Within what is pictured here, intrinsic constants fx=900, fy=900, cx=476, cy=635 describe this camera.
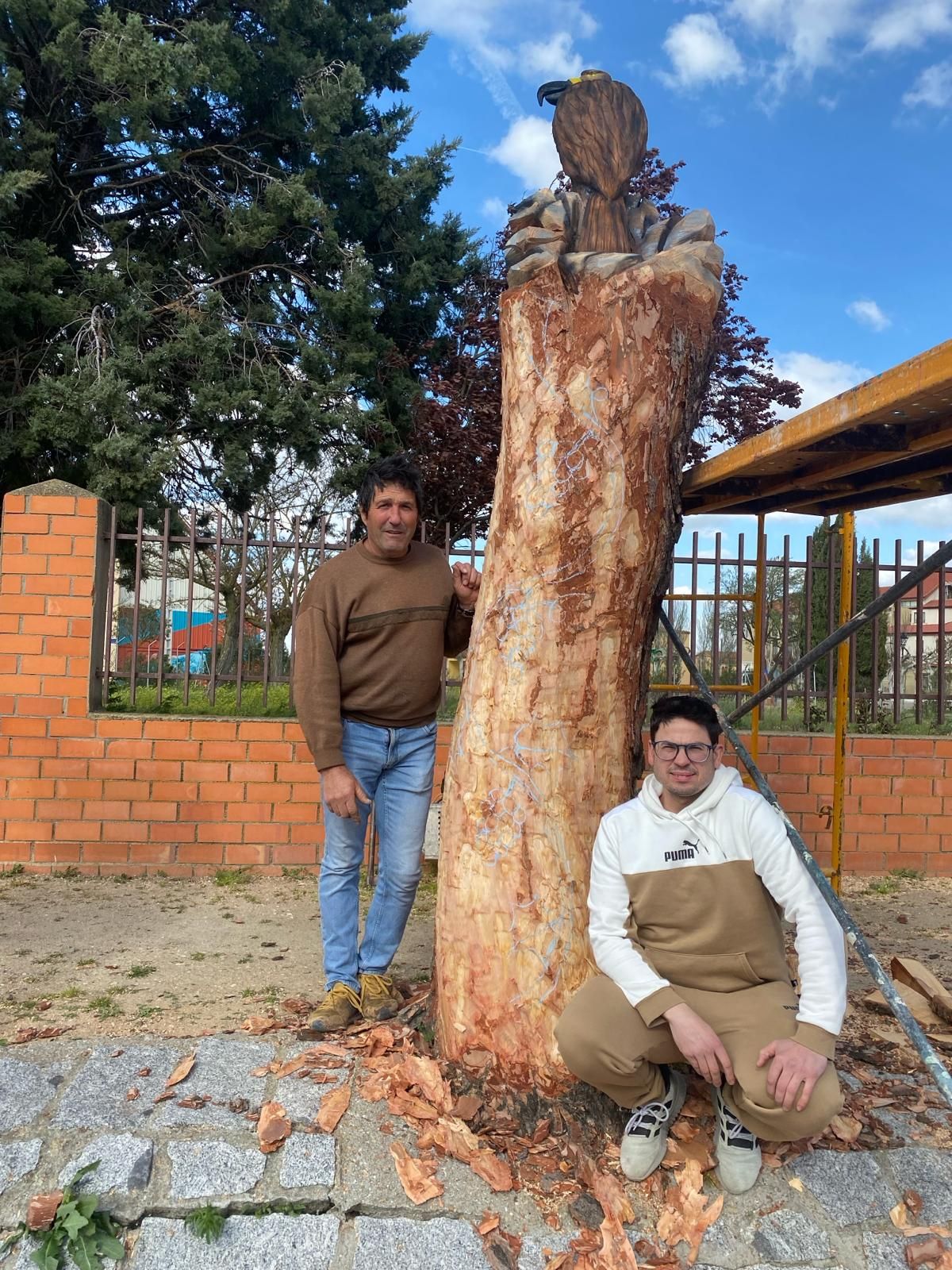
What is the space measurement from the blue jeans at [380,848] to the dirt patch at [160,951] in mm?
463

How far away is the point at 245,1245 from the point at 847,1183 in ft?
5.13

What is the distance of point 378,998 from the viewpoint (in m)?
3.25

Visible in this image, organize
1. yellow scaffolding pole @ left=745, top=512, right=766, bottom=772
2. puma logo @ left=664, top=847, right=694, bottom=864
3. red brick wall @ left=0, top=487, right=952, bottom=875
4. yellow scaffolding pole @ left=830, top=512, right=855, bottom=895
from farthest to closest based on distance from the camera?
red brick wall @ left=0, top=487, right=952, bottom=875
yellow scaffolding pole @ left=745, top=512, right=766, bottom=772
yellow scaffolding pole @ left=830, top=512, right=855, bottom=895
puma logo @ left=664, top=847, right=694, bottom=864

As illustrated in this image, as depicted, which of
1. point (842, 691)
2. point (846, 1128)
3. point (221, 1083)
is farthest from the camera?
point (842, 691)

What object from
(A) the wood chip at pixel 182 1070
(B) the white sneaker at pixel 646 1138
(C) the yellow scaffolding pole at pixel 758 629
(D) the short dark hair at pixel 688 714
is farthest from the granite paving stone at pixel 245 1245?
(C) the yellow scaffolding pole at pixel 758 629

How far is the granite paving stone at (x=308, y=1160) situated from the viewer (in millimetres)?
2334

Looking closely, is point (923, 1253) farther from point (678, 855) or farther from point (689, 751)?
point (689, 751)

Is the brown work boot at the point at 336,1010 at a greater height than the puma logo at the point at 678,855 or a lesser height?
lesser

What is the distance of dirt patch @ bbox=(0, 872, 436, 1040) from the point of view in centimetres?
348

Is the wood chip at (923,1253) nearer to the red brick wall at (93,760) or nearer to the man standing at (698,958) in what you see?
the man standing at (698,958)

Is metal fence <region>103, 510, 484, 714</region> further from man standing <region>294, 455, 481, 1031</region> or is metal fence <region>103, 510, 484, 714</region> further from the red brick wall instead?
man standing <region>294, 455, 481, 1031</region>

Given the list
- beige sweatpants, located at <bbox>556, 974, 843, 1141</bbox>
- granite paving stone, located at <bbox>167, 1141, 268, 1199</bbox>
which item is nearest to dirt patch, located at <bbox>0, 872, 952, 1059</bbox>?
granite paving stone, located at <bbox>167, 1141, 268, 1199</bbox>

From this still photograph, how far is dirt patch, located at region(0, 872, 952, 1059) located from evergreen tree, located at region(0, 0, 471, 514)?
6.09m

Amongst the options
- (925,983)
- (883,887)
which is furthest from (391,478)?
(883,887)
